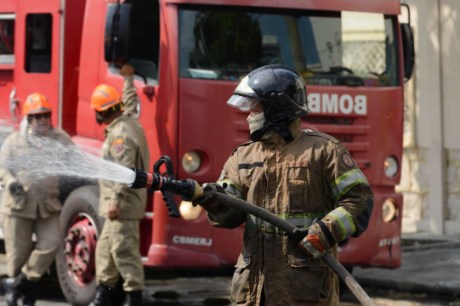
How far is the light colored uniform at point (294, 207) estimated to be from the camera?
5.78 m

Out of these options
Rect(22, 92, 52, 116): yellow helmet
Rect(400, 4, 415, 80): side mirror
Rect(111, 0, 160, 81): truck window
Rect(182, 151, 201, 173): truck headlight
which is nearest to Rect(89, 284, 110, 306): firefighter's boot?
Rect(182, 151, 201, 173): truck headlight

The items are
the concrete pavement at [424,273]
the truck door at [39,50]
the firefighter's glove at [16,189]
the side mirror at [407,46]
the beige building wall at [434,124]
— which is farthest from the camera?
the beige building wall at [434,124]

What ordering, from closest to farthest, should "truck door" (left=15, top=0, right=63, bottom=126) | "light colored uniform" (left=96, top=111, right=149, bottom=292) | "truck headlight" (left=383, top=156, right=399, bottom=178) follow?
1. "light colored uniform" (left=96, top=111, right=149, bottom=292)
2. "truck headlight" (left=383, top=156, right=399, bottom=178)
3. "truck door" (left=15, top=0, right=63, bottom=126)

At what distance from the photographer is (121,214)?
32.8 ft

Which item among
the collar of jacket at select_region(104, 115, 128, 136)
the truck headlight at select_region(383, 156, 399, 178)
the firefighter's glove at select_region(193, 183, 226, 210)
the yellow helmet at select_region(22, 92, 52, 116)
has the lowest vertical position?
the truck headlight at select_region(383, 156, 399, 178)

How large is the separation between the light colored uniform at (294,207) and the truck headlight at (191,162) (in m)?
4.24

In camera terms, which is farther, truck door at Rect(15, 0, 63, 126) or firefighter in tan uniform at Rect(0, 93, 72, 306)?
truck door at Rect(15, 0, 63, 126)

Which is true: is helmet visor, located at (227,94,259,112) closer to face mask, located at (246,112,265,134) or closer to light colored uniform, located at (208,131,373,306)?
face mask, located at (246,112,265,134)

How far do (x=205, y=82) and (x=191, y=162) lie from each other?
64 centimetres

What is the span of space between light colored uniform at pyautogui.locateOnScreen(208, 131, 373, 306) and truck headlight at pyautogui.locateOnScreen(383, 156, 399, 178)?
5.01 metres

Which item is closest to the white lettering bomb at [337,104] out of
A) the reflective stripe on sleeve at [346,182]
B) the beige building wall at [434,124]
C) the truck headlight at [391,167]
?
the truck headlight at [391,167]

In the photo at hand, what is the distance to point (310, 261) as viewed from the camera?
19.0 feet

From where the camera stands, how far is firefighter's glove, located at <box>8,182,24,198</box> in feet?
34.0

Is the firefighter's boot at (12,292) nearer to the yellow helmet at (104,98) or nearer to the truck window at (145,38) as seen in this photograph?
the yellow helmet at (104,98)
